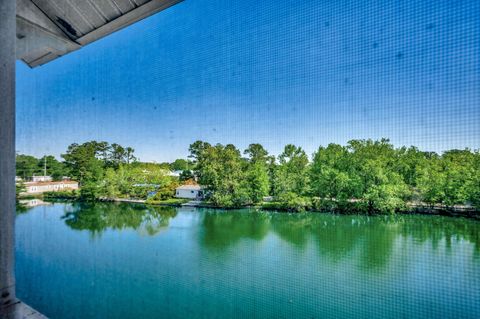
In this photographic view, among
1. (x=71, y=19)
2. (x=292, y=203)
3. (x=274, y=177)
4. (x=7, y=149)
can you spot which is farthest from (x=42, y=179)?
(x=7, y=149)

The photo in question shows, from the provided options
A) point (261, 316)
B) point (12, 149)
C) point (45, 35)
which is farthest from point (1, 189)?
point (261, 316)

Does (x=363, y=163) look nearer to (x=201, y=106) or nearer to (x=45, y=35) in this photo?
(x=201, y=106)

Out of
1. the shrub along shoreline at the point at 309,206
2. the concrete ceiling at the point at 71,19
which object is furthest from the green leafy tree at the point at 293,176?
the concrete ceiling at the point at 71,19

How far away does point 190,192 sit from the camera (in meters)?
10.3

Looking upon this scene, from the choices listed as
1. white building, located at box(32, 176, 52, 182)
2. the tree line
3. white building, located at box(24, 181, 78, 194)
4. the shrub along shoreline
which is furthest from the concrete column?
white building, located at box(24, 181, 78, 194)

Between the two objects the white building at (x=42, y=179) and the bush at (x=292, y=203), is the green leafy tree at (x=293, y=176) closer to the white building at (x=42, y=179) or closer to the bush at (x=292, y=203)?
the bush at (x=292, y=203)

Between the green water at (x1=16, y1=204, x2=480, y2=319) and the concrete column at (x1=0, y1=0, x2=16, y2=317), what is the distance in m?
3.06

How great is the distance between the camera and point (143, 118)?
3.86m

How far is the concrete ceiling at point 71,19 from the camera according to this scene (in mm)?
1038

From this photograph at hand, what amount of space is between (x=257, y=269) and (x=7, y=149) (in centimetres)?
427

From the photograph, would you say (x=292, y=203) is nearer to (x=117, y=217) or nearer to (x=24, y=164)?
(x=117, y=217)

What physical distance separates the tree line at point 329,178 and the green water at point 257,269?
70 centimetres

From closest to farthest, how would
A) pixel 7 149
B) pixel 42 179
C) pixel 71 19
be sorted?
pixel 7 149
pixel 71 19
pixel 42 179

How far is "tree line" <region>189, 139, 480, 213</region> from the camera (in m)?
5.50
